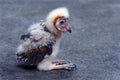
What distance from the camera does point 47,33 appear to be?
362cm

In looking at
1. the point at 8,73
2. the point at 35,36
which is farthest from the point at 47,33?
the point at 8,73

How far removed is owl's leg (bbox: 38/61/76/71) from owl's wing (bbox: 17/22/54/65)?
7 cm

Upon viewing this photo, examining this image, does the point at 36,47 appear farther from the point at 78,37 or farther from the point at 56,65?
the point at 78,37

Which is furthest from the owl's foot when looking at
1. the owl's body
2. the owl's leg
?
the owl's body

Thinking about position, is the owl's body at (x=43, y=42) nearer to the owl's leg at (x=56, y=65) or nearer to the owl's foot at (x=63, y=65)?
the owl's leg at (x=56, y=65)

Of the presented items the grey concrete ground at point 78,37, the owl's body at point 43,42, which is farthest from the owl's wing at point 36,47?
the grey concrete ground at point 78,37

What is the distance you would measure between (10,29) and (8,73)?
3.99 ft

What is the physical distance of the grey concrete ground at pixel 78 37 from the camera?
146 inches

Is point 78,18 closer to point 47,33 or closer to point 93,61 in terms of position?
point 93,61

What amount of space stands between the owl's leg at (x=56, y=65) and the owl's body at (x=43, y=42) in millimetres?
11

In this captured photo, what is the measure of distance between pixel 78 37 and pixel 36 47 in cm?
114

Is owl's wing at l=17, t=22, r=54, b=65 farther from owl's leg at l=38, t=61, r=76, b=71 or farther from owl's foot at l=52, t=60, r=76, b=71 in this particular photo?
owl's foot at l=52, t=60, r=76, b=71

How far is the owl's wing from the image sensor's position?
3.59m

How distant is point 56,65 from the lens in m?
3.77
